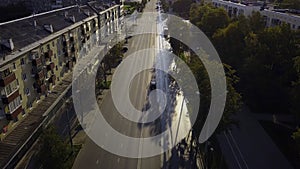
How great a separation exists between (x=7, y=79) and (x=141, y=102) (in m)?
15.4

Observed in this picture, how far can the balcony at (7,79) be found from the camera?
1811 cm

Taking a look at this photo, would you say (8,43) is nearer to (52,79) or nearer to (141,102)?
(52,79)

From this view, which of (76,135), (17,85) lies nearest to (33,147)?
(76,135)

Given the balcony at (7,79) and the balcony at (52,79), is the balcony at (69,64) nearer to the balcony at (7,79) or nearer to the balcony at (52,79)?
the balcony at (52,79)

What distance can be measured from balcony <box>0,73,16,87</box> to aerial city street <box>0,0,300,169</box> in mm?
73

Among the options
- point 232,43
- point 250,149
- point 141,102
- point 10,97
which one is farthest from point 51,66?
point 232,43

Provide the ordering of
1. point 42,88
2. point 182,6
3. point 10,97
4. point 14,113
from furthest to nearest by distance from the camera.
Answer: point 182,6, point 42,88, point 14,113, point 10,97

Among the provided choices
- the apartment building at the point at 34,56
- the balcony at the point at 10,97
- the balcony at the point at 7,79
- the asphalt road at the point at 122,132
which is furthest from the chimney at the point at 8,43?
the asphalt road at the point at 122,132

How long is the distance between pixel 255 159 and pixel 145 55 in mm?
30568

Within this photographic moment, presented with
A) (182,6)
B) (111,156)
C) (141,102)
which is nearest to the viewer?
(111,156)

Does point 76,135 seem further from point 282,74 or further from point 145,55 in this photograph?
point 145,55

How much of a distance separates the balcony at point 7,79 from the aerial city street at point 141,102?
7 centimetres

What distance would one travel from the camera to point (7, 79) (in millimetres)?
18609

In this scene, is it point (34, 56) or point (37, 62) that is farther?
point (37, 62)
